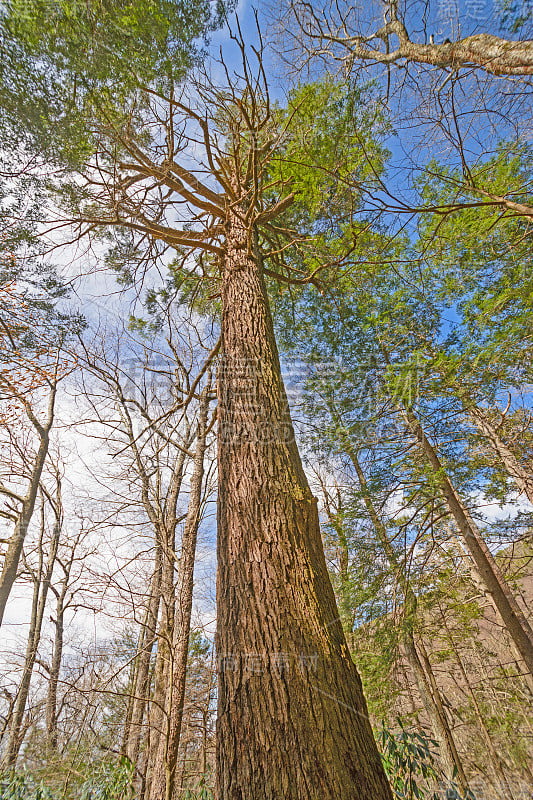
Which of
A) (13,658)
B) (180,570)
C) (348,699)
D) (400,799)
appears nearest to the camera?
(348,699)

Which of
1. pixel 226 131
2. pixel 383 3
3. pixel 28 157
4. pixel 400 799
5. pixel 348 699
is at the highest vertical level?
pixel 383 3

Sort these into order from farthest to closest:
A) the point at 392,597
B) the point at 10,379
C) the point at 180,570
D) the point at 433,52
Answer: the point at 10,379, the point at 180,570, the point at 392,597, the point at 433,52

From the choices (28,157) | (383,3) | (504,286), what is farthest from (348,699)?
(383,3)

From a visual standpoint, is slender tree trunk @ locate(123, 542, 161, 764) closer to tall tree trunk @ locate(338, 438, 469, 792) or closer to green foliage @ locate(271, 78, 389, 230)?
tall tree trunk @ locate(338, 438, 469, 792)

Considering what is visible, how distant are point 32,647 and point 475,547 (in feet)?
31.1

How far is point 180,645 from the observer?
3.95 m

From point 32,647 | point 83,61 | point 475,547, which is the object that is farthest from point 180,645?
point 32,647

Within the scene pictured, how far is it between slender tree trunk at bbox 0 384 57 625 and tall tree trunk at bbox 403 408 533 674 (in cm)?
678

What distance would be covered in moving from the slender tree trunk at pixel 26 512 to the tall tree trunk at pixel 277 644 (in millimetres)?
6653

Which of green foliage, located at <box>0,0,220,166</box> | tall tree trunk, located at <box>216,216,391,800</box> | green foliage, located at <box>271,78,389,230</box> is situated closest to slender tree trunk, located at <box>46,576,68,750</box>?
tall tree trunk, located at <box>216,216,391,800</box>

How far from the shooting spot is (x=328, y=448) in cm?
529

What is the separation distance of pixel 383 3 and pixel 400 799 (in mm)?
9095

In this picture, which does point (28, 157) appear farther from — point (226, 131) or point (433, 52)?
point (433, 52)

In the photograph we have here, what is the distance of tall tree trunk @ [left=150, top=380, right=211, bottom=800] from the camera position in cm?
300
